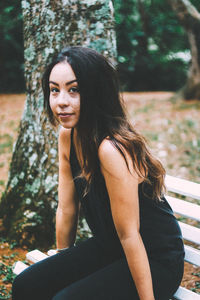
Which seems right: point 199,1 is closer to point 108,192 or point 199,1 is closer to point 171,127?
point 171,127

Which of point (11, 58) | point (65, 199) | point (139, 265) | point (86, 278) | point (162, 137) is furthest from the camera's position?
point (11, 58)

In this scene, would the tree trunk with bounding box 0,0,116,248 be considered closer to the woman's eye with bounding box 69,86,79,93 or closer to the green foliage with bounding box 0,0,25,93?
the woman's eye with bounding box 69,86,79,93

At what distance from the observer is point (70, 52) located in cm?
173

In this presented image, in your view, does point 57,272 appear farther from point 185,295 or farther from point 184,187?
point 184,187

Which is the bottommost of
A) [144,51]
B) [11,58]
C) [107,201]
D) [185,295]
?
[185,295]

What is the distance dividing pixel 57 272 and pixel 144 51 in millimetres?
10765

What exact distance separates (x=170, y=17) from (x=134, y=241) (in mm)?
10940

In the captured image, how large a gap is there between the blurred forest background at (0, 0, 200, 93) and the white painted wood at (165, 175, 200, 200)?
8799mm

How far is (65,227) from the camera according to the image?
224 cm

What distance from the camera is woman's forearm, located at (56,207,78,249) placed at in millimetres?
2230

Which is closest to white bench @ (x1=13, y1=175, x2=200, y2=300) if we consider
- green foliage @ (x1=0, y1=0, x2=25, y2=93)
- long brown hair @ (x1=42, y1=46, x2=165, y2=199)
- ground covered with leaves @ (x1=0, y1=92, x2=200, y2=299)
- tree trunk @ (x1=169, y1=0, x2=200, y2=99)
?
long brown hair @ (x1=42, y1=46, x2=165, y2=199)

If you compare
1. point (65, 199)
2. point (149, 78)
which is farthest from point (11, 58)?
point (65, 199)

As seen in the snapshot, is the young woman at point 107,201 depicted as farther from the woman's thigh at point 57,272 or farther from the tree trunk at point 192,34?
the tree trunk at point 192,34

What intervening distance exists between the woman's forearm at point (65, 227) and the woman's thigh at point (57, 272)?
169 mm
